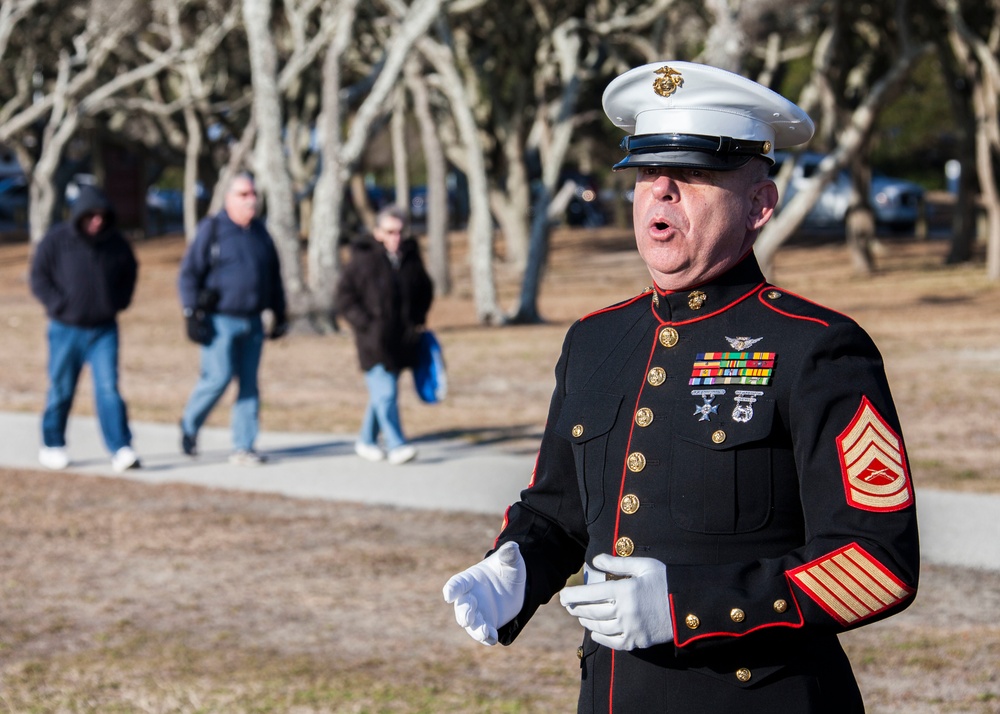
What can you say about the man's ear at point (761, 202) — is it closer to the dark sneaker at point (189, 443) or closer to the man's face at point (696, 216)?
the man's face at point (696, 216)

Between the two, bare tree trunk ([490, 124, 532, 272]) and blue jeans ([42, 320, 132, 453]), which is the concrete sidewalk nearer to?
blue jeans ([42, 320, 132, 453])

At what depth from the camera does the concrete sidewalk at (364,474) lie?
7.96m

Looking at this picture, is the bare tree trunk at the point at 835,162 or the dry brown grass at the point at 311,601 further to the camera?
the bare tree trunk at the point at 835,162

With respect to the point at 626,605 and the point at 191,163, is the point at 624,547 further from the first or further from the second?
the point at 191,163

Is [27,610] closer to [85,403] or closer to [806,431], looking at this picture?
[806,431]

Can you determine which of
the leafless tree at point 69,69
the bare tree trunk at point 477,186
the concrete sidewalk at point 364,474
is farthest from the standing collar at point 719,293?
the leafless tree at point 69,69

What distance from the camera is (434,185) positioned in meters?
23.8

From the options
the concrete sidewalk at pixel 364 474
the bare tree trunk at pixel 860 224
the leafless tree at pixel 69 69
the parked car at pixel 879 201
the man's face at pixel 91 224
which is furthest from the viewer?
the parked car at pixel 879 201

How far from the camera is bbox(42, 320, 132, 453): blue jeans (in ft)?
32.2

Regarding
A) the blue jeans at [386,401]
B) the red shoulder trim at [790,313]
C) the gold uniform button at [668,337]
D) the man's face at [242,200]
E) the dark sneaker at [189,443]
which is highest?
the man's face at [242,200]

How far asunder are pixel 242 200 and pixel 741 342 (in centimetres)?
762

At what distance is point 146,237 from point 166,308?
19.0 meters

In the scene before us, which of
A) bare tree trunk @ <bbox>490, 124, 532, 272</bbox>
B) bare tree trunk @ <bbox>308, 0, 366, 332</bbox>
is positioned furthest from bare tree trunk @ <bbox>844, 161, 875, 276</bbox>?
bare tree trunk @ <bbox>308, 0, 366, 332</bbox>

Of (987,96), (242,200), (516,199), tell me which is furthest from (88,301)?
(516,199)
